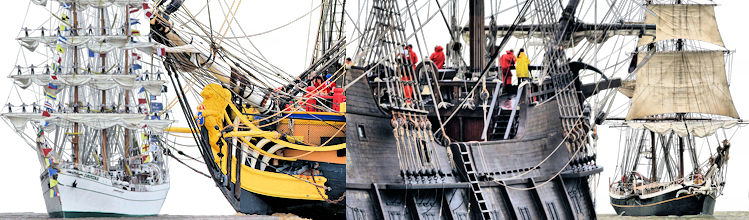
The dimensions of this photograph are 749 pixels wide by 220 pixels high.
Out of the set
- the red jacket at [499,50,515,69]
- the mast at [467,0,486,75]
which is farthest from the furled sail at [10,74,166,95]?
the red jacket at [499,50,515,69]

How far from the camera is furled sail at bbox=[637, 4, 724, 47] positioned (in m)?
52.7

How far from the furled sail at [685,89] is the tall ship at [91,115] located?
29316 millimetres

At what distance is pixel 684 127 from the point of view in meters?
52.4

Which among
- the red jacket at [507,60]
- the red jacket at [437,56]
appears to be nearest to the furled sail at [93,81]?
the red jacket at [437,56]

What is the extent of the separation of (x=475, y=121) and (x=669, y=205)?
24.3m

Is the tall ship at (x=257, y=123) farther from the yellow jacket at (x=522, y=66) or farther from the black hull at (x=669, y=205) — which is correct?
the black hull at (x=669, y=205)

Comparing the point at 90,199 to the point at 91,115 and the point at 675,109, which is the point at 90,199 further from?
the point at 675,109

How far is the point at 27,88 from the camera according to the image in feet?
89.1

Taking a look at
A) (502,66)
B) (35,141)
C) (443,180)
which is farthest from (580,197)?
(35,141)

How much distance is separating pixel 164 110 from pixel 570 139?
36.2 feet

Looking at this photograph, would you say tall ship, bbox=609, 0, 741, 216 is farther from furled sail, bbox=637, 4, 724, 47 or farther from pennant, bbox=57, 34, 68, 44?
pennant, bbox=57, 34, 68, 44

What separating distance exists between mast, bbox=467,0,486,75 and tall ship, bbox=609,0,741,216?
67.3ft

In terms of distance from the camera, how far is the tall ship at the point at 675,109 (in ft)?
171

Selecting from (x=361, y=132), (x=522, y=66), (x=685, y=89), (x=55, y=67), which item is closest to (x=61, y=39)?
(x=55, y=67)
